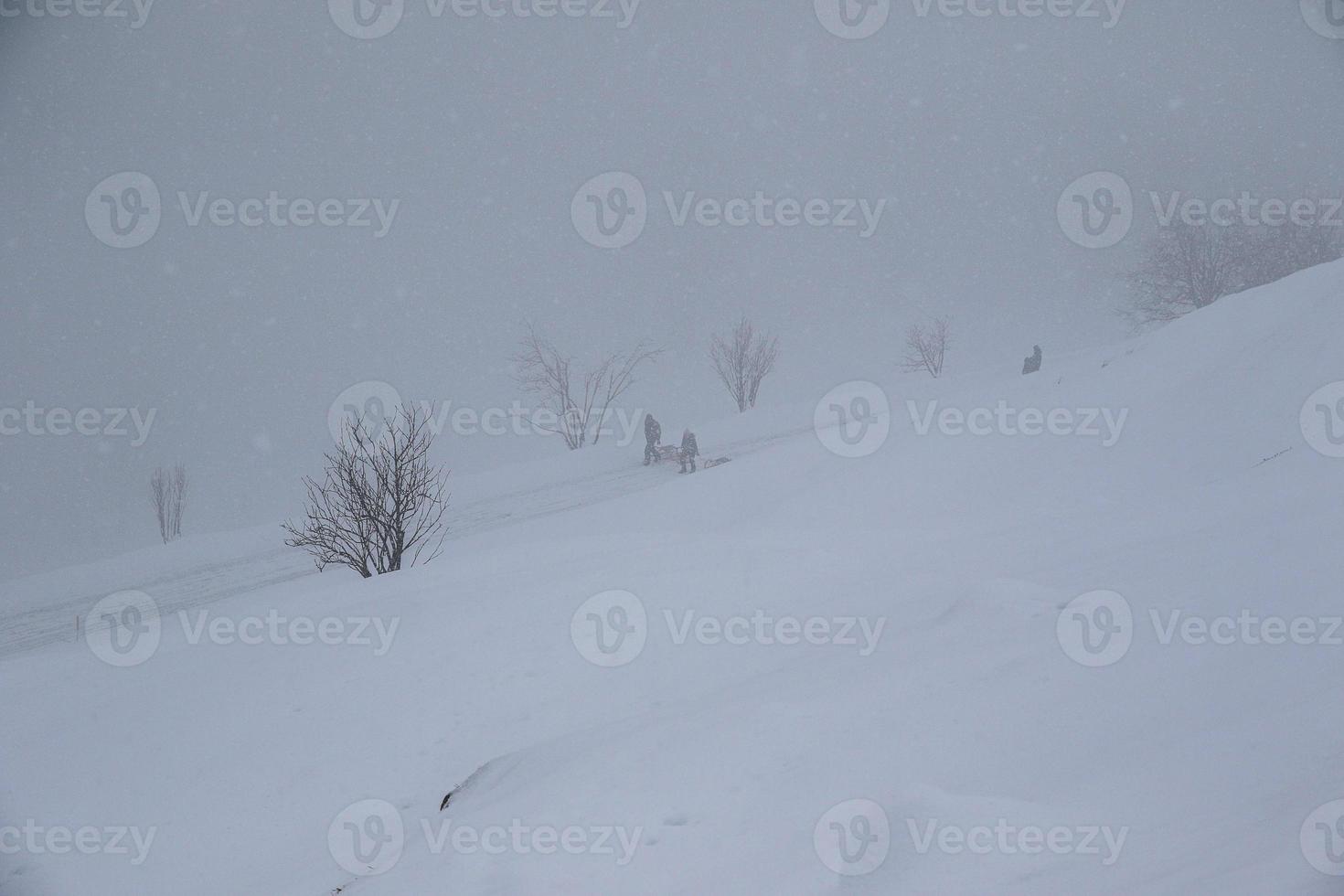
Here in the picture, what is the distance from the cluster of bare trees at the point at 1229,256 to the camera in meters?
29.7

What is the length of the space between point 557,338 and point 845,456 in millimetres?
152299

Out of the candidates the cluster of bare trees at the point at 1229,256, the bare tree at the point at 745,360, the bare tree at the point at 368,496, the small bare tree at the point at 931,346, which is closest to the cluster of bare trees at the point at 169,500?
the bare tree at the point at 368,496

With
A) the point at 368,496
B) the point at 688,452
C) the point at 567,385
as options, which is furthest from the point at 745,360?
the point at 368,496

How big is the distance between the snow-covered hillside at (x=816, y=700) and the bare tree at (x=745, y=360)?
22993mm

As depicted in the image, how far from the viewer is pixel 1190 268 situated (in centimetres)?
3056

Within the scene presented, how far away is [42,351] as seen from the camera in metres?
134

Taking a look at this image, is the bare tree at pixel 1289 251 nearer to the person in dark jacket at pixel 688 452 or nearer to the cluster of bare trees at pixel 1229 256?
the cluster of bare trees at pixel 1229 256

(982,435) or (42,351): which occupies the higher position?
(42,351)

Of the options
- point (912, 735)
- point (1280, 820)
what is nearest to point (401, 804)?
point (912, 735)

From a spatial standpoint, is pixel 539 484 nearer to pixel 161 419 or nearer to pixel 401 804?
pixel 401 804

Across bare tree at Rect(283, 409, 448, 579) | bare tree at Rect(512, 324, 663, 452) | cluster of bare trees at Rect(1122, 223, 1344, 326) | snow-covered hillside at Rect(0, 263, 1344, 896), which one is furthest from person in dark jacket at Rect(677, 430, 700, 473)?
cluster of bare trees at Rect(1122, 223, 1344, 326)

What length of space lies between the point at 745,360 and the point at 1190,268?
21.5m

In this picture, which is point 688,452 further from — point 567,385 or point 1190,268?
point 1190,268

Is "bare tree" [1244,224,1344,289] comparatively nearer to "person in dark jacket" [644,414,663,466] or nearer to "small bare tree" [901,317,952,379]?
"small bare tree" [901,317,952,379]
